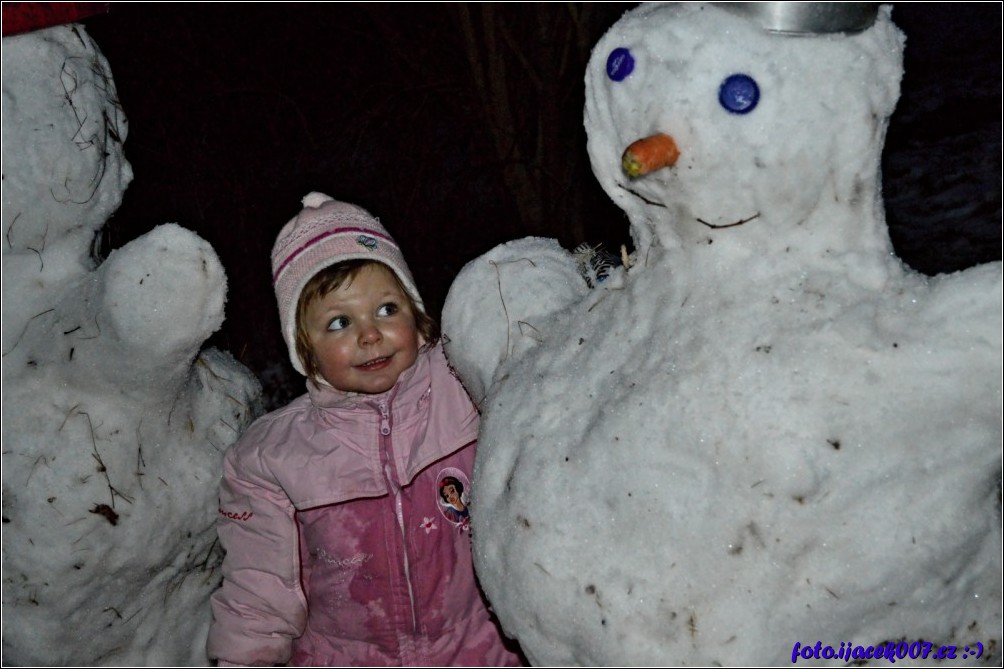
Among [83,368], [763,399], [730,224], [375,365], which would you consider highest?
[730,224]

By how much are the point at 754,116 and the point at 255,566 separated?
53.3 inches

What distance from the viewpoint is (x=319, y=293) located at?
212 centimetres

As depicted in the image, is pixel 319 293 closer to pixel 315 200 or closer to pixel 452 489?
pixel 315 200

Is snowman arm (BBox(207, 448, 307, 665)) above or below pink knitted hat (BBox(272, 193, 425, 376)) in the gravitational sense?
below

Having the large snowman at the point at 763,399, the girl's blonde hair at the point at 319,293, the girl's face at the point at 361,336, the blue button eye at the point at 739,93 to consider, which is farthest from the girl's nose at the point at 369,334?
the blue button eye at the point at 739,93

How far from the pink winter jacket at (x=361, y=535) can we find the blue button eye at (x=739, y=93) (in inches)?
37.0

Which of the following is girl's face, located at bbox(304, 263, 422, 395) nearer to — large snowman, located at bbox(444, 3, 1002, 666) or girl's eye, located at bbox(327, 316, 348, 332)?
girl's eye, located at bbox(327, 316, 348, 332)

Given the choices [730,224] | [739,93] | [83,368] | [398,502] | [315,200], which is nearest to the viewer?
[739,93]

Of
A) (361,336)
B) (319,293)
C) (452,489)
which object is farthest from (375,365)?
(452,489)

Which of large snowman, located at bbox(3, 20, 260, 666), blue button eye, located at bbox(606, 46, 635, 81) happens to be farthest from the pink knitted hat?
blue button eye, located at bbox(606, 46, 635, 81)

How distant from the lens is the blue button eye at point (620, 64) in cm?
142

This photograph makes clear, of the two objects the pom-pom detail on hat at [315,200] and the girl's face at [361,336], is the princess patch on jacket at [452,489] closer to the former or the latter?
the girl's face at [361,336]

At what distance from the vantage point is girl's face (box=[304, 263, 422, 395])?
209cm

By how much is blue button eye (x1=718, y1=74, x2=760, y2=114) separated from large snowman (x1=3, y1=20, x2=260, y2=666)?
3.15ft
